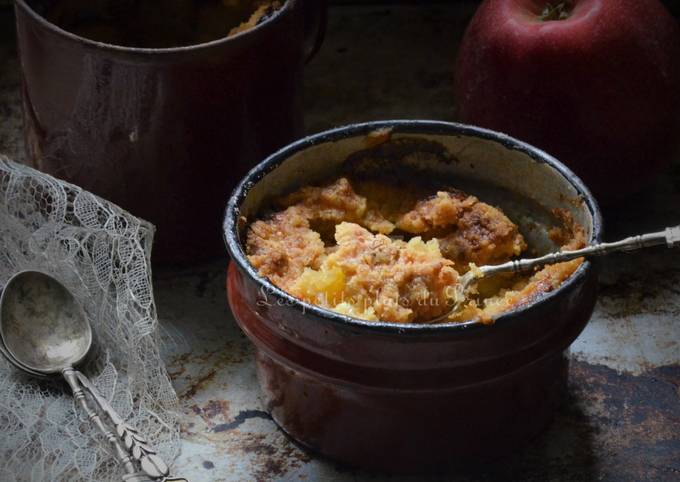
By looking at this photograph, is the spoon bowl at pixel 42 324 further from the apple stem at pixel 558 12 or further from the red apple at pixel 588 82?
the apple stem at pixel 558 12

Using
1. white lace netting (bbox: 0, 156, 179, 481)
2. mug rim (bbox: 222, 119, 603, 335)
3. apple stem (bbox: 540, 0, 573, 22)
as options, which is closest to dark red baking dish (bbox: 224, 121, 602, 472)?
mug rim (bbox: 222, 119, 603, 335)

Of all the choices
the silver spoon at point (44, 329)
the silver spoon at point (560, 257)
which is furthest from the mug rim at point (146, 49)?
the silver spoon at point (560, 257)

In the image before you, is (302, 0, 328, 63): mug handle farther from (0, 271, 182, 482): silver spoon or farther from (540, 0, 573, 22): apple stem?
(0, 271, 182, 482): silver spoon

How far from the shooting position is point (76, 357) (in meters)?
1.30

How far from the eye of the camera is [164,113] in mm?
1326

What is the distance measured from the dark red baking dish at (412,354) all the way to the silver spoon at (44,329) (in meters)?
0.20

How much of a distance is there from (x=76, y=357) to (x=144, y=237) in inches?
6.2

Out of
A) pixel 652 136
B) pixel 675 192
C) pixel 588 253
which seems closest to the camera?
pixel 588 253

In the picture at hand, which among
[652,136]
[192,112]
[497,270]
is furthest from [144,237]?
[652,136]

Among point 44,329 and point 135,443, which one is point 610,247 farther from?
point 44,329

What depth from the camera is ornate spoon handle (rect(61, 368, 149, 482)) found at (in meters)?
1.17

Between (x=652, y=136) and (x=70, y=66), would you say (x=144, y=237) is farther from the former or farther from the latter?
(x=652, y=136)

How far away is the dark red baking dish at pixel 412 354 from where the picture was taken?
111 cm

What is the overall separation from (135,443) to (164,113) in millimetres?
375
